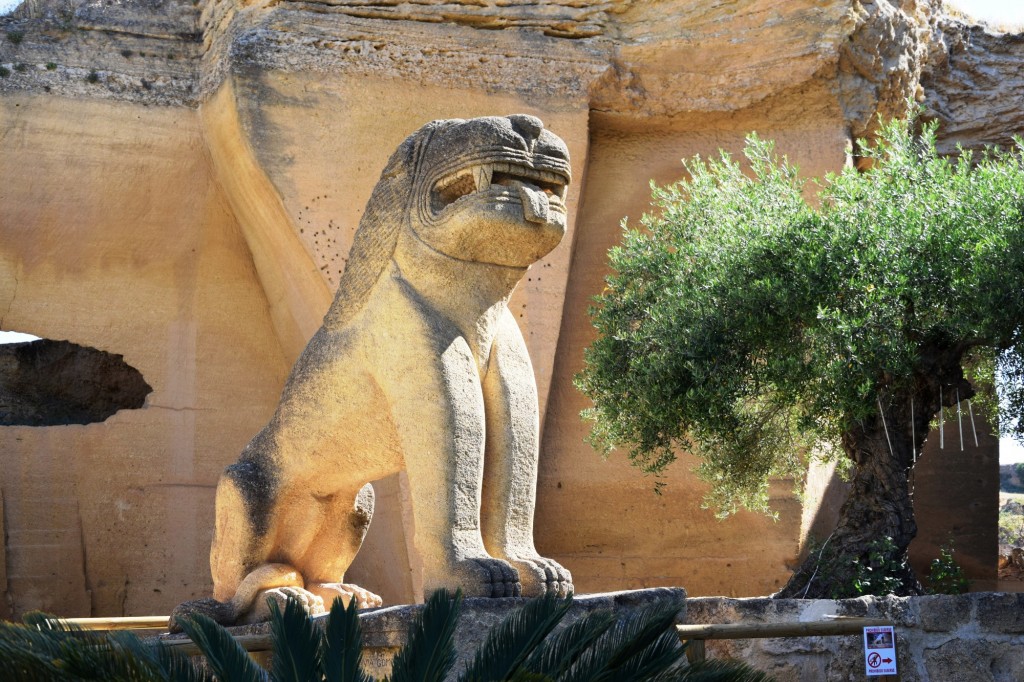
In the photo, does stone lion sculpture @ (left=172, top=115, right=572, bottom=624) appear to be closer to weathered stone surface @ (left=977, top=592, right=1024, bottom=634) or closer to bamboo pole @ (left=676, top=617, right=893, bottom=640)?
bamboo pole @ (left=676, top=617, right=893, bottom=640)

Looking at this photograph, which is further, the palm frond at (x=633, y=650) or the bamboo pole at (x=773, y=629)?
the bamboo pole at (x=773, y=629)

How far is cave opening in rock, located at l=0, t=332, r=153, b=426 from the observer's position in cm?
1087

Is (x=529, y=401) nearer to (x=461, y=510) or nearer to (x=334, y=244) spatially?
(x=461, y=510)

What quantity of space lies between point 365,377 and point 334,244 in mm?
4278

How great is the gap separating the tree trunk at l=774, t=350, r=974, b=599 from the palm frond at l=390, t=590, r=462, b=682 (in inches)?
172

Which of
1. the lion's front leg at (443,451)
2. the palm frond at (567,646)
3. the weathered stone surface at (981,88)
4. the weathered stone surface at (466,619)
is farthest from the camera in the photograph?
the weathered stone surface at (981,88)

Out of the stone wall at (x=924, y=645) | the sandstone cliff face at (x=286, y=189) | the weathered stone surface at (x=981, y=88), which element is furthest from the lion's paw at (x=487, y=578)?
the weathered stone surface at (x=981, y=88)

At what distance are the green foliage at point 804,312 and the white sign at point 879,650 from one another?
2.25 metres

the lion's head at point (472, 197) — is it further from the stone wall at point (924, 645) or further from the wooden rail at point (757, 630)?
the stone wall at point (924, 645)

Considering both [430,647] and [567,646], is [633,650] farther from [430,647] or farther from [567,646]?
[430,647]

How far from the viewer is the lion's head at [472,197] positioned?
530 centimetres

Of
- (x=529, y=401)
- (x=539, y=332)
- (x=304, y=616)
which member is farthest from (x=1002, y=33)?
(x=304, y=616)

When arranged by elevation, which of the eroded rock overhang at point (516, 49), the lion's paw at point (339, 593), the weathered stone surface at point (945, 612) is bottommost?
the lion's paw at point (339, 593)

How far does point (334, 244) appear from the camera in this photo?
31.5ft
